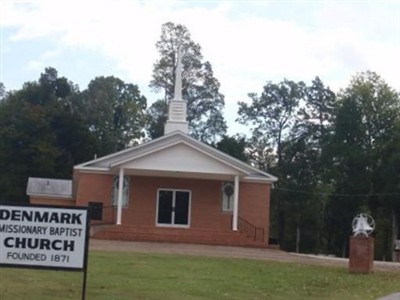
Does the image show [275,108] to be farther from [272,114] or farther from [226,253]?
[226,253]

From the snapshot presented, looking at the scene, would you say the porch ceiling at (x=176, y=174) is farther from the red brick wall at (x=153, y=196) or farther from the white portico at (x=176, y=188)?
the red brick wall at (x=153, y=196)

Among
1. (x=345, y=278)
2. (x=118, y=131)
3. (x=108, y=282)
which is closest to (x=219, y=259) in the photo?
(x=345, y=278)

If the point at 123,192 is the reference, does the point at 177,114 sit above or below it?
above

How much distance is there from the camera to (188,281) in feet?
61.4

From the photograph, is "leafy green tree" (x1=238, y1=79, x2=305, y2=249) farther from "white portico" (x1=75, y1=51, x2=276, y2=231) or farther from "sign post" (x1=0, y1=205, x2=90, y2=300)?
"sign post" (x1=0, y1=205, x2=90, y2=300)

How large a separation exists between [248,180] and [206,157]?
3.88 meters

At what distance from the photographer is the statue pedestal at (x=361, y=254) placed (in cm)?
2488

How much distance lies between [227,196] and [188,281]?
26.9 m

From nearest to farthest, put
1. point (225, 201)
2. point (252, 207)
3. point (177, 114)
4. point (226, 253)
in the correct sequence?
point (226, 253) → point (225, 201) → point (252, 207) → point (177, 114)

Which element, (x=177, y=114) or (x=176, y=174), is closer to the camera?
(x=176, y=174)

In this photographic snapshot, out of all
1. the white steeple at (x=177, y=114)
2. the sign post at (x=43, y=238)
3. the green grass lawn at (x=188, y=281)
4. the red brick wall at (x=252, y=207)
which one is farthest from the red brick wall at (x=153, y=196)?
the sign post at (x=43, y=238)

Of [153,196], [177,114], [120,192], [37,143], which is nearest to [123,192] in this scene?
[153,196]

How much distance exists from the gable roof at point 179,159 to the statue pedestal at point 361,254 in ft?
57.9

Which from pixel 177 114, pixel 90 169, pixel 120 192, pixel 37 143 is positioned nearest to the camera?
pixel 120 192
